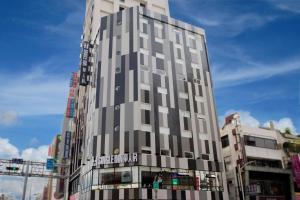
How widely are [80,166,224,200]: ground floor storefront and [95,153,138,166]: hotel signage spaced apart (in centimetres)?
97

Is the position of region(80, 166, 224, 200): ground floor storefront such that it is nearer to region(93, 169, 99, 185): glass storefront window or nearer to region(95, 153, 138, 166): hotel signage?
region(93, 169, 99, 185): glass storefront window

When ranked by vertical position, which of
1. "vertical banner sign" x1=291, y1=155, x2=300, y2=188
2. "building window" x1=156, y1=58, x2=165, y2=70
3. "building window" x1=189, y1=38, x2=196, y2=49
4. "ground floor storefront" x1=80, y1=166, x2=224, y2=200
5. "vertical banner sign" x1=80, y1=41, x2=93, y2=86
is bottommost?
"ground floor storefront" x1=80, y1=166, x2=224, y2=200

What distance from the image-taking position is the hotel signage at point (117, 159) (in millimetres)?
39938

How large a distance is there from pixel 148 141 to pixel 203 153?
981 cm

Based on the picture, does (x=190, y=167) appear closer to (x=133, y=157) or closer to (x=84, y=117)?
(x=133, y=157)

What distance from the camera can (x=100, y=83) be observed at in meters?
47.5

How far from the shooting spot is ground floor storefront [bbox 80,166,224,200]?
38750 millimetres

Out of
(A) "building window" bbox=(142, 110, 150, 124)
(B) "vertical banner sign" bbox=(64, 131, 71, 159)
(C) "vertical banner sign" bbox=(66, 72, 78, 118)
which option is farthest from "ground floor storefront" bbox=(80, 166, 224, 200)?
(C) "vertical banner sign" bbox=(66, 72, 78, 118)

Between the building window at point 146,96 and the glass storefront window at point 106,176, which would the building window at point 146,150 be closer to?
the glass storefront window at point 106,176

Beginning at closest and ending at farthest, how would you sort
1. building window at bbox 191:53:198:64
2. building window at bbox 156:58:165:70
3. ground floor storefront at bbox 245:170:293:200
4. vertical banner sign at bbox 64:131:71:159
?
Result: building window at bbox 156:58:165:70 → ground floor storefront at bbox 245:170:293:200 → building window at bbox 191:53:198:64 → vertical banner sign at bbox 64:131:71:159

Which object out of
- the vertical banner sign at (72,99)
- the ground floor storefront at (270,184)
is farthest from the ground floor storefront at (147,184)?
the vertical banner sign at (72,99)

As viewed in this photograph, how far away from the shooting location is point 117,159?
4031 cm

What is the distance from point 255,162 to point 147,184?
24.2 m

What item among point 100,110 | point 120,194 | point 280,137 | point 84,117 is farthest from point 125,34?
point 280,137
